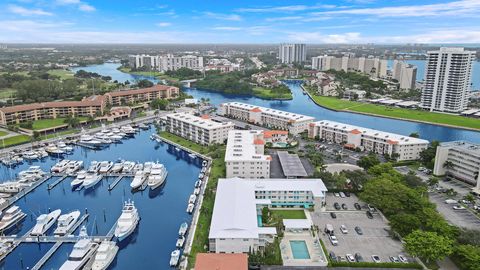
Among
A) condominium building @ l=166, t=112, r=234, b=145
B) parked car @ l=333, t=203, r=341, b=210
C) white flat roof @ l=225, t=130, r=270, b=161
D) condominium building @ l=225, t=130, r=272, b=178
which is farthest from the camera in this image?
condominium building @ l=166, t=112, r=234, b=145

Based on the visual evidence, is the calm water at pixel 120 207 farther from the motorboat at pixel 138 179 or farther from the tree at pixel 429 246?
the tree at pixel 429 246

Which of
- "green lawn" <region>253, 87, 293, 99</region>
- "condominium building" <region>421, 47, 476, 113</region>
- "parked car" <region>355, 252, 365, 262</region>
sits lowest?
"parked car" <region>355, 252, 365, 262</region>

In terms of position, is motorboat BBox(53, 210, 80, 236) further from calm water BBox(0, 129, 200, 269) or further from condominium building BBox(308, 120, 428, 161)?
condominium building BBox(308, 120, 428, 161)

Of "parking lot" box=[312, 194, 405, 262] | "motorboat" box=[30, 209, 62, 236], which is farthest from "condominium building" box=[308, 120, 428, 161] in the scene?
"motorboat" box=[30, 209, 62, 236]

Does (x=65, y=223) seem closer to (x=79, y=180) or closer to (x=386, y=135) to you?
(x=79, y=180)

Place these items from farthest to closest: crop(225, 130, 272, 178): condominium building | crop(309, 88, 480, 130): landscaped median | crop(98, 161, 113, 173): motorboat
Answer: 1. crop(309, 88, 480, 130): landscaped median
2. crop(98, 161, 113, 173): motorboat
3. crop(225, 130, 272, 178): condominium building

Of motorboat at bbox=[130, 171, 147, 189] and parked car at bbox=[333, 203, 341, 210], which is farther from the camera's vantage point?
motorboat at bbox=[130, 171, 147, 189]

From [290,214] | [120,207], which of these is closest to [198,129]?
[120,207]

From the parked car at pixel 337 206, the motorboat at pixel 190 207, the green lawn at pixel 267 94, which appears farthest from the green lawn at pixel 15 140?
the green lawn at pixel 267 94
